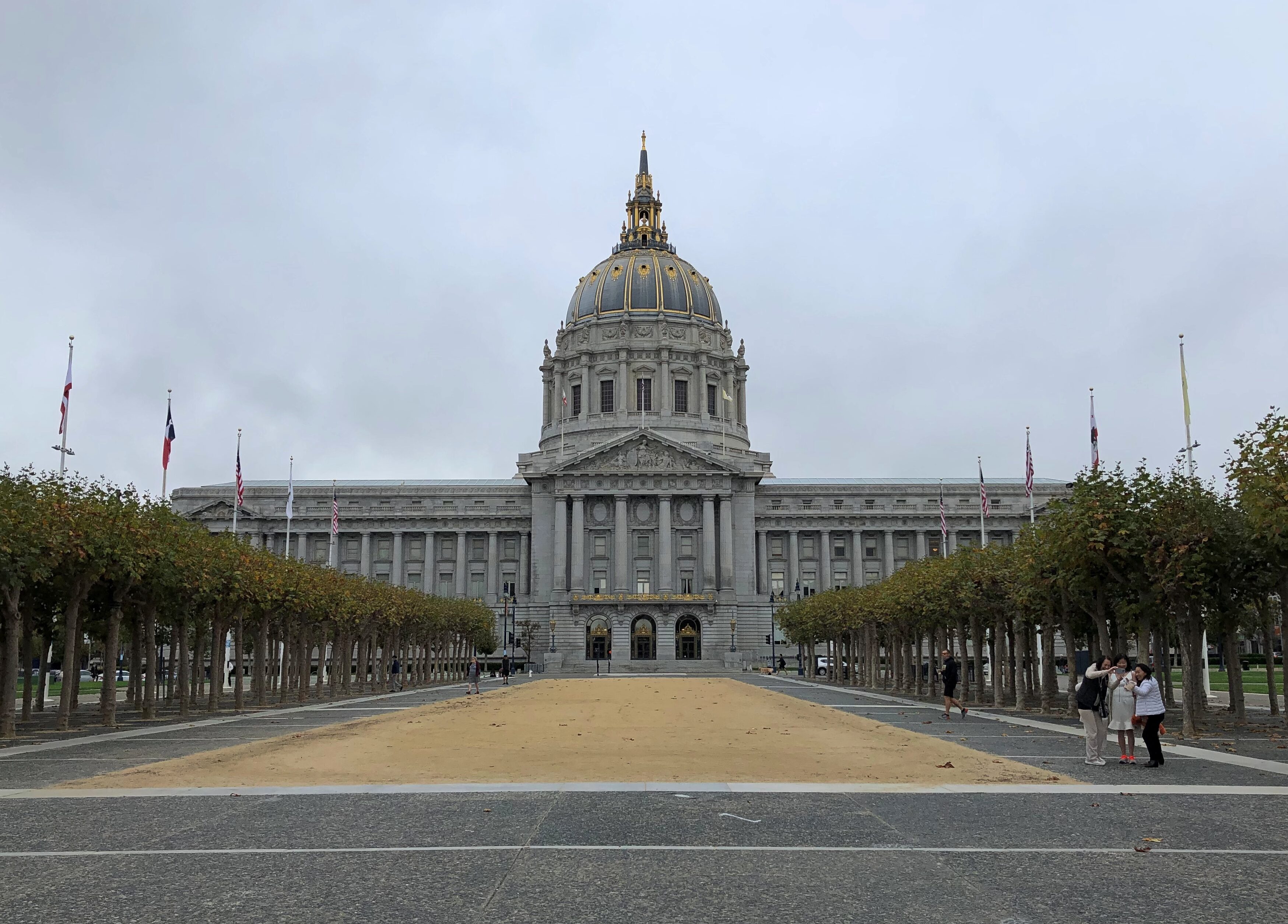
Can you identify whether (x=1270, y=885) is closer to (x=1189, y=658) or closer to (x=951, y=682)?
(x=1189, y=658)

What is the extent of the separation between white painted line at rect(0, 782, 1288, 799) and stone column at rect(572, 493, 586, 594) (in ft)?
374

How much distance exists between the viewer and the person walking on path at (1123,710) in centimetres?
2455

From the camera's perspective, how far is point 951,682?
131 feet

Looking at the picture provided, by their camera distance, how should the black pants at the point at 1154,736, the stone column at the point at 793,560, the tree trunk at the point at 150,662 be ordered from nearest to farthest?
the black pants at the point at 1154,736 < the tree trunk at the point at 150,662 < the stone column at the point at 793,560

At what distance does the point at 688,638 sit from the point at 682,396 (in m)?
42.4

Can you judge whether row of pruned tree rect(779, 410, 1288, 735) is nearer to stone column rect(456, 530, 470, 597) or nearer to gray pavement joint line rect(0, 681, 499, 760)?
gray pavement joint line rect(0, 681, 499, 760)

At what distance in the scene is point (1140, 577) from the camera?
1478 inches

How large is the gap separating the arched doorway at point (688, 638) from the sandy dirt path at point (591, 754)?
3440 inches

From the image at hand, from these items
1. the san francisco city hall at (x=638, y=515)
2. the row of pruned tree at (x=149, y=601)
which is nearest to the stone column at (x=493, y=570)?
the san francisco city hall at (x=638, y=515)

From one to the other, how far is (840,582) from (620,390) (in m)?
39.8

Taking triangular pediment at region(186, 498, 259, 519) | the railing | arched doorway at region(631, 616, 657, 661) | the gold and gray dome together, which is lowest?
arched doorway at region(631, 616, 657, 661)

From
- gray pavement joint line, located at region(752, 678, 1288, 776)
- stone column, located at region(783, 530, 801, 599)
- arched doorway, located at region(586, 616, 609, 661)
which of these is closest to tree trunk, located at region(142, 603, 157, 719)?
gray pavement joint line, located at region(752, 678, 1288, 776)

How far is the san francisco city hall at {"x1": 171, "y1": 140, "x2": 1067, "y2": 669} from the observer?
131625mm

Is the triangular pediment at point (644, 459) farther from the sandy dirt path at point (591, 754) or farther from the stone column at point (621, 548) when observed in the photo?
the sandy dirt path at point (591, 754)
